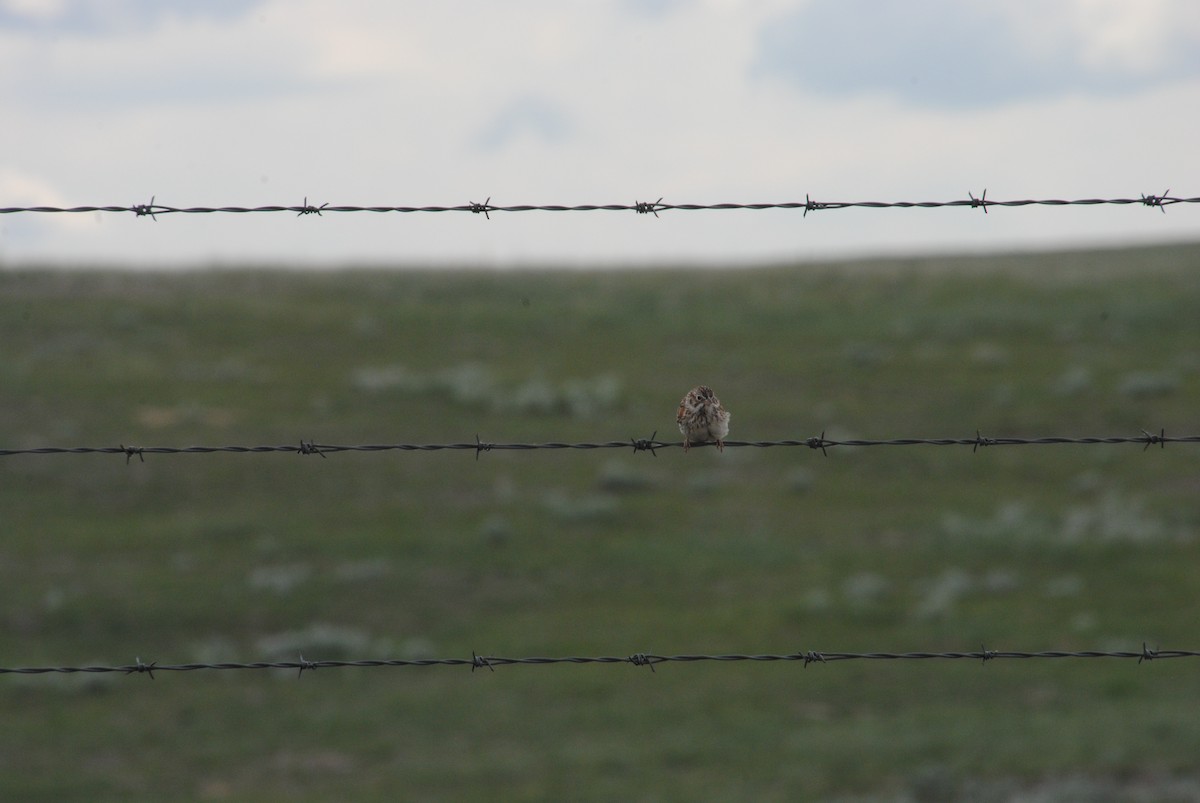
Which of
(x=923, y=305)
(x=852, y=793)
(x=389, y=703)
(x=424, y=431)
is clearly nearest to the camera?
(x=852, y=793)

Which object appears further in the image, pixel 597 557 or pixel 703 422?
pixel 597 557

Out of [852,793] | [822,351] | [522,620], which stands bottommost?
→ [852,793]

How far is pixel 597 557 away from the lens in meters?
21.5

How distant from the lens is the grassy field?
14.3m

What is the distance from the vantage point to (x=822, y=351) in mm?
37750

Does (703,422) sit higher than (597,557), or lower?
higher

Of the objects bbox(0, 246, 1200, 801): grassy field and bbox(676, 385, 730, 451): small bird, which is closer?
bbox(676, 385, 730, 451): small bird

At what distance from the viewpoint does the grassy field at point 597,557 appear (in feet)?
46.9

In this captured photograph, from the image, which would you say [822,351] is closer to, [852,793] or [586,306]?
[586,306]

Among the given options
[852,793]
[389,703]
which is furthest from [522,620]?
[852,793]

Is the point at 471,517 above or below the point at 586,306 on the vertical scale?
below

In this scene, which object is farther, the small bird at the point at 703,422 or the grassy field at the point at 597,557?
the grassy field at the point at 597,557

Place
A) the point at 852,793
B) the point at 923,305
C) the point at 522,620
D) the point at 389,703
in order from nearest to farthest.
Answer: the point at 852,793
the point at 389,703
the point at 522,620
the point at 923,305

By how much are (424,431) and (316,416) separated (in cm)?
287
